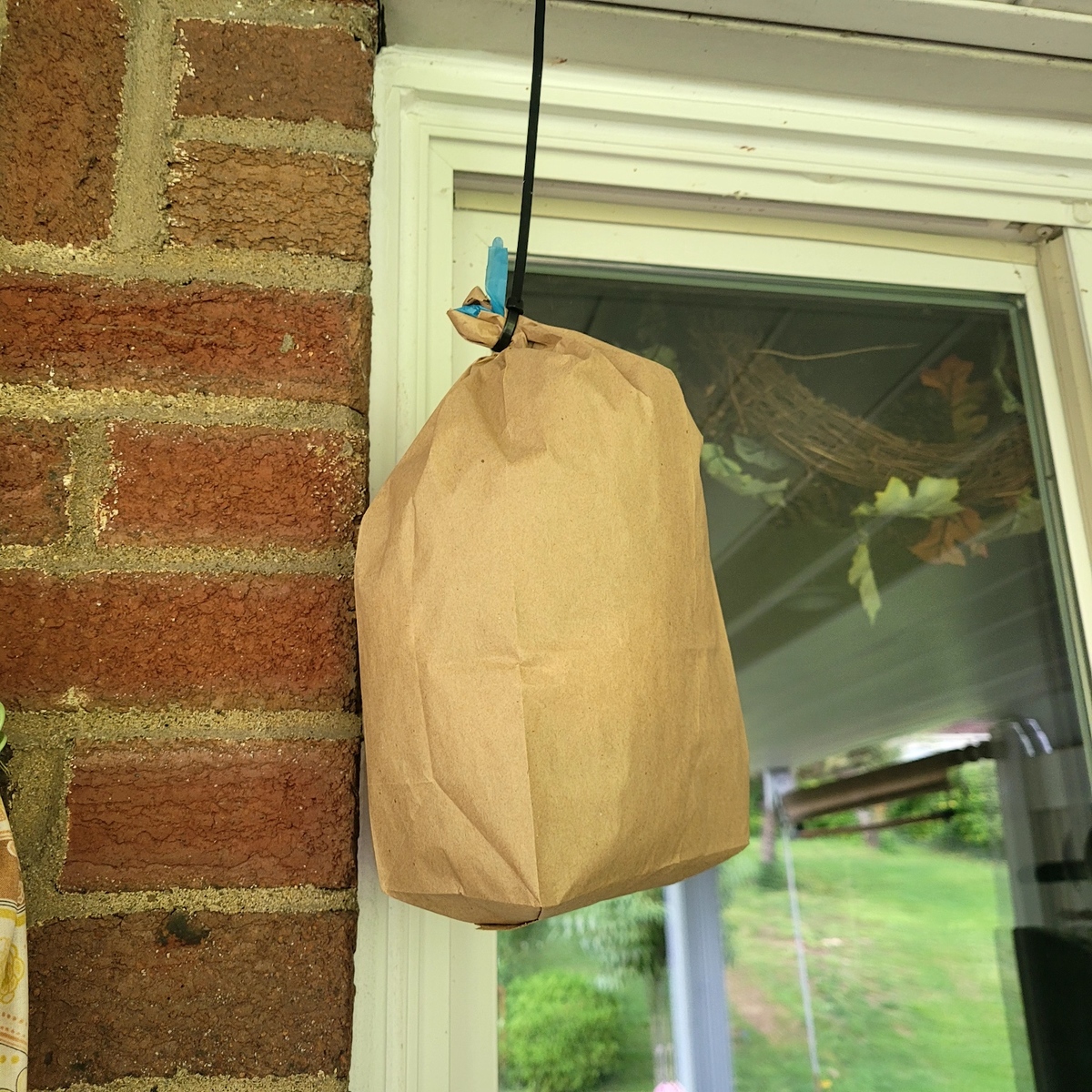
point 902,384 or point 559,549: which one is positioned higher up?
point 902,384

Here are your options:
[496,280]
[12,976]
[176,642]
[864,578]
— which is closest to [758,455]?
[864,578]

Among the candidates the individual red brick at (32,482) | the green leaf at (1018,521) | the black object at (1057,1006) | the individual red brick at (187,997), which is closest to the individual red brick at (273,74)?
the individual red brick at (32,482)

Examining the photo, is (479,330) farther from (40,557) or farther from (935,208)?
(935,208)

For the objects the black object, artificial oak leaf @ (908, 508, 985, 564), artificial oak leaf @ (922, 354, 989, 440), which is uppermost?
artificial oak leaf @ (922, 354, 989, 440)

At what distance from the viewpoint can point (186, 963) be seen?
0.54m

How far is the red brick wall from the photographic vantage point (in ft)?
1.76

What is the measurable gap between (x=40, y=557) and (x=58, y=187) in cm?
24

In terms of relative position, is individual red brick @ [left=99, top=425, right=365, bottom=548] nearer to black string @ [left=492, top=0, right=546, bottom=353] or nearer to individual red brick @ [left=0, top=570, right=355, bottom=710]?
individual red brick @ [left=0, top=570, right=355, bottom=710]

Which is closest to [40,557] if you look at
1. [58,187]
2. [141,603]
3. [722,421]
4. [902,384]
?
[141,603]

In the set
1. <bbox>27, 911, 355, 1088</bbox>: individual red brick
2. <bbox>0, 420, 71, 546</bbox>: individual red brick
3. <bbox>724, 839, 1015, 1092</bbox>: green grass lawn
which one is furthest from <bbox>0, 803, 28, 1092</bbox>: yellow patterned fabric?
<bbox>724, 839, 1015, 1092</bbox>: green grass lawn

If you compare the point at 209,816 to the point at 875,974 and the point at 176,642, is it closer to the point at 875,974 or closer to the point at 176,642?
the point at 176,642

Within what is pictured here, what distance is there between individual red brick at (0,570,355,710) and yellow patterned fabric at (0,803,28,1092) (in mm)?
125

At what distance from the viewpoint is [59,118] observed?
0.64 m

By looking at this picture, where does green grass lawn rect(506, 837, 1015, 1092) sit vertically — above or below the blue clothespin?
below
